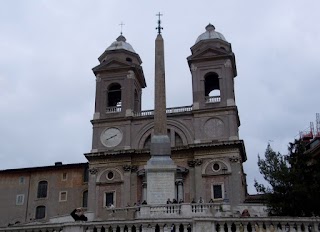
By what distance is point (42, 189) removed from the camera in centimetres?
5744

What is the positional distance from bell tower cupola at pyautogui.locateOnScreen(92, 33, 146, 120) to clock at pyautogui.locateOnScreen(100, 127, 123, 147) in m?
1.73

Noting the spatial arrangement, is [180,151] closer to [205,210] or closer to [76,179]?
[76,179]

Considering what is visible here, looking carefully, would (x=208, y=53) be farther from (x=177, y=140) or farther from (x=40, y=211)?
(x=40, y=211)

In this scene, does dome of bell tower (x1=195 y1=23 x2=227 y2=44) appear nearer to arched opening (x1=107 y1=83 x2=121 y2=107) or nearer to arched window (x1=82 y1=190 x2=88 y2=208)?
arched opening (x1=107 y1=83 x2=121 y2=107)

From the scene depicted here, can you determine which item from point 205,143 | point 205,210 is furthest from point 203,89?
point 205,210

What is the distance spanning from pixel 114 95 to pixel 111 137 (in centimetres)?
616

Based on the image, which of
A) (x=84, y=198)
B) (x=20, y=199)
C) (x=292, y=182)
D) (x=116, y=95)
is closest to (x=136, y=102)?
(x=116, y=95)

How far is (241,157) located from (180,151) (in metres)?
6.16

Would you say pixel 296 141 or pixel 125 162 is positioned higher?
pixel 125 162

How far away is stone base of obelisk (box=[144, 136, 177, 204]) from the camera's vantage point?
34.8 m

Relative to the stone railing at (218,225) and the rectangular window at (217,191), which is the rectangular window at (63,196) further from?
the stone railing at (218,225)

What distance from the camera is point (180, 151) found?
168ft

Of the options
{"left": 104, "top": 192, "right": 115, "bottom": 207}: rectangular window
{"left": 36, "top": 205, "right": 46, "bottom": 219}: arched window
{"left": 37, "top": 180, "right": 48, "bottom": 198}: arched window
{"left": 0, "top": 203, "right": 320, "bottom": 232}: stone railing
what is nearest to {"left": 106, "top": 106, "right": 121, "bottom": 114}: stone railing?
{"left": 104, "top": 192, "right": 115, "bottom": 207}: rectangular window

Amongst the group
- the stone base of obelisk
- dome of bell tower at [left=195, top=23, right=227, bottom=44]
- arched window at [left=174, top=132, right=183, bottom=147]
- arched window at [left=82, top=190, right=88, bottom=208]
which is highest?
dome of bell tower at [left=195, top=23, right=227, bottom=44]
